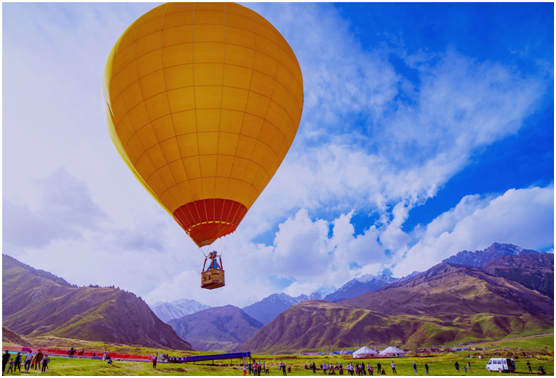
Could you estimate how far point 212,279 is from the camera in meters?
24.0

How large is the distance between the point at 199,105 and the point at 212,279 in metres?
11.1

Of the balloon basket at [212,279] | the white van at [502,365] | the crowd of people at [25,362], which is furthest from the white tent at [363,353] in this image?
the balloon basket at [212,279]

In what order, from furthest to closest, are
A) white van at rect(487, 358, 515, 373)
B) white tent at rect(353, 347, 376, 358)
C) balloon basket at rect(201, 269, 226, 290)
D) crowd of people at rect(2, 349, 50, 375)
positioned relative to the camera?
white tent at rect(353, 347, 376, 358) → white van at rect(487, 358, 515, 373) → balloon basket at rect(201, 269, 226, 290) → crowd of people at rect(2, 349, 50, 375)

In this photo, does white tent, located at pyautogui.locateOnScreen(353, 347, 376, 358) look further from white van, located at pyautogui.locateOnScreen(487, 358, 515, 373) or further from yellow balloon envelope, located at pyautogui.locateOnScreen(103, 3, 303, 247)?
yellow balloon envelope, located at pyautogui.locateOnScreen(103, 3, 303, 247)

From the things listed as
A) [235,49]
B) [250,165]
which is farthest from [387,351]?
[235,49]

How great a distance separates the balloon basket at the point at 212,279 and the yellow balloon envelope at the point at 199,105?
2.32 metres

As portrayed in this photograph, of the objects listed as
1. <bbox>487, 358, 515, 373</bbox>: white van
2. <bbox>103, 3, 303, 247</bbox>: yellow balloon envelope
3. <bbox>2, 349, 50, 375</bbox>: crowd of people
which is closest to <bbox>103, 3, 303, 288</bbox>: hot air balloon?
<bbox>103, 3, 303, 247</bbox>: yellow balloon envelope

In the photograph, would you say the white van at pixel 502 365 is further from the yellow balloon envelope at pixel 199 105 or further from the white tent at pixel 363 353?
the white tent at pixel 363 353

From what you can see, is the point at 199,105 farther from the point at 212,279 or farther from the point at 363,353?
the point at 363,353

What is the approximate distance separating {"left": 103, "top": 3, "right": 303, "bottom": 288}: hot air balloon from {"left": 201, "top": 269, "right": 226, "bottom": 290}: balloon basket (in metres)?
0.10

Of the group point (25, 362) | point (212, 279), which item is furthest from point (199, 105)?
point (25, 362)

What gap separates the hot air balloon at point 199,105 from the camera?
22812mm

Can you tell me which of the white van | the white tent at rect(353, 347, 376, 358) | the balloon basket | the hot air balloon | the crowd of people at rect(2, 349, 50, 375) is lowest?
the white tent at rect(353, 347, 376, 358)

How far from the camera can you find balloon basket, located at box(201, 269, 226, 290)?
2400 cm
